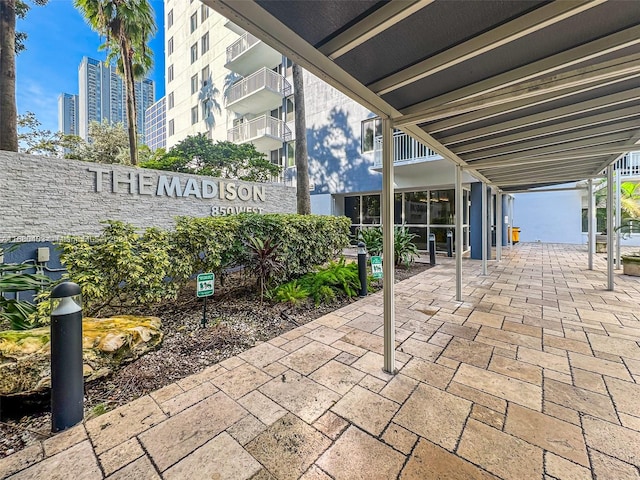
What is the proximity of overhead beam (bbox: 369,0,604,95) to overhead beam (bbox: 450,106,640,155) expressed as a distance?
1942 millimetres

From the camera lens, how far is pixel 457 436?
1647 millimetres

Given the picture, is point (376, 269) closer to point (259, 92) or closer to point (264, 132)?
point (264, 132)

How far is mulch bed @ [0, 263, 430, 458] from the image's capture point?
6.10 feet

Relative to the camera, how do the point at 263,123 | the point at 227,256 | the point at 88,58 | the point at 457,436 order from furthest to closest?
1. the point at 88,58
2. the point at 263,123
3. the point at 227,256
4. the point at 457,436

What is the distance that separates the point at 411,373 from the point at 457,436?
2.29 ft

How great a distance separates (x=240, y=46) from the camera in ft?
42.8

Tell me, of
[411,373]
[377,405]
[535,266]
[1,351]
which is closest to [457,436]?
[377,405]

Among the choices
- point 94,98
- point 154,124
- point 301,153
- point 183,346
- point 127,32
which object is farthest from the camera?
point 154,124

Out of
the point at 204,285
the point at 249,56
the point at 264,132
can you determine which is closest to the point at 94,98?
the point at 249,56

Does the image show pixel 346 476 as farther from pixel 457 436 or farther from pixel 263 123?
pixel 263 123

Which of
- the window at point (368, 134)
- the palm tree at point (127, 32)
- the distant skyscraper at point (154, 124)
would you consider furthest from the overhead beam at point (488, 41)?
the distant skyscraper at point (154, 124)

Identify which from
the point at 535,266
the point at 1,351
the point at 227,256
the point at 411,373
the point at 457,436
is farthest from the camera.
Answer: the point at 535,266

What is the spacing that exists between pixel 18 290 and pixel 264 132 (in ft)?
37.7

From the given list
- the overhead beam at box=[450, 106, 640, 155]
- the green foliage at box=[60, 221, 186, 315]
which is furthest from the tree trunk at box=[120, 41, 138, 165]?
the overhead beam at box=[450, 106, 640, 155]
